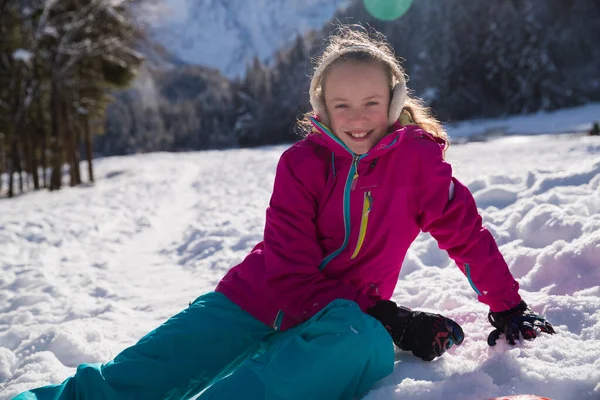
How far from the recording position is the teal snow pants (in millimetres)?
1445

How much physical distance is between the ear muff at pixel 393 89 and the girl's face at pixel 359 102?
0.04 metres

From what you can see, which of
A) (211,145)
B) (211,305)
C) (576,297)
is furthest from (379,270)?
(211,145)

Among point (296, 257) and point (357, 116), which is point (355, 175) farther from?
point (296, 257)

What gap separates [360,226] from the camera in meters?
1.87

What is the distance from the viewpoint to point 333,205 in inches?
74.6

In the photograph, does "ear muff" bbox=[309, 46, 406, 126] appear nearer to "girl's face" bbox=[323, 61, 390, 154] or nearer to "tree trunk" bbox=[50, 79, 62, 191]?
"girl's face" bbox=[323, 61, 390, 154]

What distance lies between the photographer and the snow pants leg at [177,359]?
5.53ft

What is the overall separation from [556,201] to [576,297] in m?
1.69

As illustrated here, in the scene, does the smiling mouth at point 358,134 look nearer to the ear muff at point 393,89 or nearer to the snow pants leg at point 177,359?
the ear muff at point 393,89

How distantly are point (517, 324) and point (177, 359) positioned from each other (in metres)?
1.32

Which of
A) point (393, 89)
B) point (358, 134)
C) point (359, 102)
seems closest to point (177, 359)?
point (358, 134)

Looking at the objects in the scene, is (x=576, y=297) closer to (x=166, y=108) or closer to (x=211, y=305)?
(x=211, y=305)

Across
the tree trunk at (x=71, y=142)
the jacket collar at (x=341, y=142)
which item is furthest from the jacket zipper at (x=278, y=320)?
the tree trunk at (x=71, y=142)

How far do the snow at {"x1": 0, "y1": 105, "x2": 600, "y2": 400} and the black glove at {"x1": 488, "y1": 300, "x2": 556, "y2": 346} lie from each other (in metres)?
0.04
